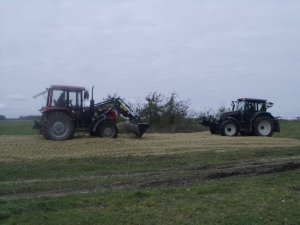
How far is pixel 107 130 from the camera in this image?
23.8 metres

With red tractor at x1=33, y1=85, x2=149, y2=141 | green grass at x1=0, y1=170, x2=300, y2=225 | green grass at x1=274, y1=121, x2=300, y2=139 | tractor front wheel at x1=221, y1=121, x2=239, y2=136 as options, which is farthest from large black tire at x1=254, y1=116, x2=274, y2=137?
green grass at x1=0, y1=170, x2=300, y2=225

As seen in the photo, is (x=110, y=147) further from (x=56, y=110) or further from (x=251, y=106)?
(x=251, y=106)

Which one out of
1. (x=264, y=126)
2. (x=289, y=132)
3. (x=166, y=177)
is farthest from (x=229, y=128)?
(x=166, y=177)

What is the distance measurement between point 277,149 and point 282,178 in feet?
26.7

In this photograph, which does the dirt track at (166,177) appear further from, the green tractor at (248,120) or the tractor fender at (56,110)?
the green tractor at (248,120)

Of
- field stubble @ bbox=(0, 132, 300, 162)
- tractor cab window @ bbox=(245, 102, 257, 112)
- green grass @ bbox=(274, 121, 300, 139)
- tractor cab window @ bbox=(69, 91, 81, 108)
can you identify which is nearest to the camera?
field stubble @ bbox=(0, 132, 300, 162)

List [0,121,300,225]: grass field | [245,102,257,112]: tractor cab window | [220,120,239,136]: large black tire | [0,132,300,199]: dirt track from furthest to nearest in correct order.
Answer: [245,102,257,112]: tractor cab window, [220,120,239,136]: large black tire, [0,132,300,199]: dirt track, [0,121,300,225]: grass field

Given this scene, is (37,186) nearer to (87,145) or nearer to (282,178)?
(282,178)

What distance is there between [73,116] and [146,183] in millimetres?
11931

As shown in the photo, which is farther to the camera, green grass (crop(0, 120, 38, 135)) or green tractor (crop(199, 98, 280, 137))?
green grass (crop(0, 120, 38, 135))

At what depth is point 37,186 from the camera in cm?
1166

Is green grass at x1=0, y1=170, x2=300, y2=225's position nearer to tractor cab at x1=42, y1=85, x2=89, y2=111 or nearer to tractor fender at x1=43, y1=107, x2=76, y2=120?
tractor fender at x1=43, y1=107, x2=76, y2=120

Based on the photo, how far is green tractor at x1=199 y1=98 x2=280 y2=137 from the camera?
2730 cm

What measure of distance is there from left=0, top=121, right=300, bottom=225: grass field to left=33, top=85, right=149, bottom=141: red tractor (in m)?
1.57
